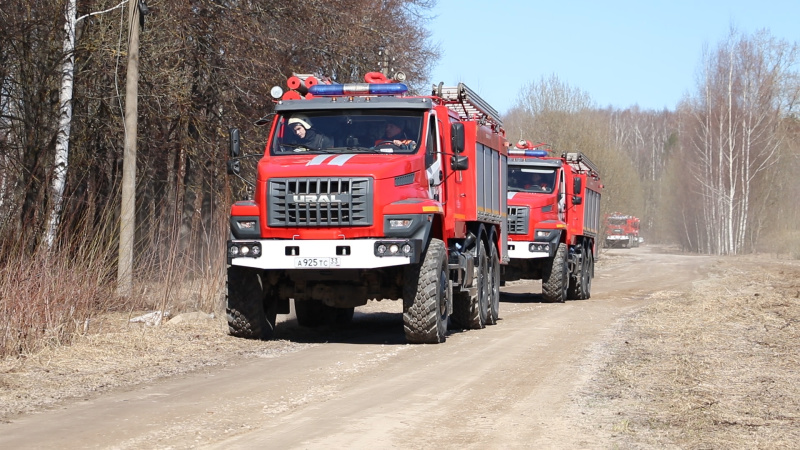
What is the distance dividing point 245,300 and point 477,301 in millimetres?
3634

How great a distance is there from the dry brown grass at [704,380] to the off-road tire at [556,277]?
10.2ft

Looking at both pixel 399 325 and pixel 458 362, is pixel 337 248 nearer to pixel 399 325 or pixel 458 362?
pixel 458 362

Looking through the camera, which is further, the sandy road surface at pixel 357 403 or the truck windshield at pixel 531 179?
the truck windshield at pixel 531 179

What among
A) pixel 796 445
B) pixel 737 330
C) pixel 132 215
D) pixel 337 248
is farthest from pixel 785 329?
pixel 132 215

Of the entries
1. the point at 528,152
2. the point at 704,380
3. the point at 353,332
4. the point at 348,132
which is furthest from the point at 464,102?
the point at 528,152

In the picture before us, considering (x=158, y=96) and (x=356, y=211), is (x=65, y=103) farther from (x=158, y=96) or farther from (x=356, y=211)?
(x=356, y=211)

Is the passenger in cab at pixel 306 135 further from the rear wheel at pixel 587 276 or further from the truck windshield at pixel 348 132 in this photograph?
the rear wheel at pixel 587 276

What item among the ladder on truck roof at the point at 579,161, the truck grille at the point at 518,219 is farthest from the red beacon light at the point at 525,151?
the truck grille at the point at 518,219

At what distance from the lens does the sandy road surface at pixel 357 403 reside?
Answer: 6137mm

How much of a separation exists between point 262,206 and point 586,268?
45.4 ft

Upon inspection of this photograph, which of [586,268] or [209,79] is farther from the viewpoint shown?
[586,268]

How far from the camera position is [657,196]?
107 meters

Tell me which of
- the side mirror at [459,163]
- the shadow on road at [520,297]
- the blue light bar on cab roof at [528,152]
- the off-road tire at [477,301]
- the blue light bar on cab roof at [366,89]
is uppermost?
the blue light bar on cab roof at [528,152]

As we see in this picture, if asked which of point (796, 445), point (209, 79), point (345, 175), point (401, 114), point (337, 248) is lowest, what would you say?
point (796, 445)
